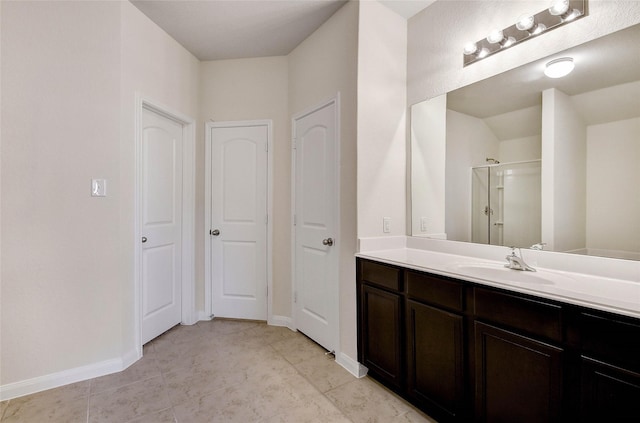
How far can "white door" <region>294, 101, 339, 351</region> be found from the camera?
224 centimetres

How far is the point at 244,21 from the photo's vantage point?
7.63 ft

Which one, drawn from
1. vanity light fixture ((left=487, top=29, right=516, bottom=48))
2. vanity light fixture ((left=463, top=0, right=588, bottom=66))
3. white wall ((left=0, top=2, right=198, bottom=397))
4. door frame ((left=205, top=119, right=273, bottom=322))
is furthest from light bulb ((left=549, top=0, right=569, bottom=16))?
white wall ((left=0, top=2, right=198, bottom=397))

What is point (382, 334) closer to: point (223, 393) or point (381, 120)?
point (223, 393)

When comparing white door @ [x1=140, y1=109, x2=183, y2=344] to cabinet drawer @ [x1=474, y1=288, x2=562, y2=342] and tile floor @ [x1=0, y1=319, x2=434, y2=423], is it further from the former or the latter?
cabinet drawer @ [x1=474, y1=288, x2=562, y2=342]

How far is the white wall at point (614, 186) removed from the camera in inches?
49.1

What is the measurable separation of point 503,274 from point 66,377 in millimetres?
2783

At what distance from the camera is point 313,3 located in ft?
6.94

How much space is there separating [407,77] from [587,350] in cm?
198

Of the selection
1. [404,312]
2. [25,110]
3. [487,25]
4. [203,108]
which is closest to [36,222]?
[25,110]

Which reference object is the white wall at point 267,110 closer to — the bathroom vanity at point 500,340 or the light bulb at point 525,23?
the bathroom vanity at point 500,340

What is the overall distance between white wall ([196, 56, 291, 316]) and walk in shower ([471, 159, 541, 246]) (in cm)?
166

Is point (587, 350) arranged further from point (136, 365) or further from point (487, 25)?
point (136, 365)

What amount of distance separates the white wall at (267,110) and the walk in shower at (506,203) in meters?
1.66

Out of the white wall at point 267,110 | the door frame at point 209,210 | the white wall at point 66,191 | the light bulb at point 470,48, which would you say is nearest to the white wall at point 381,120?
the light bulb at point 470,48
